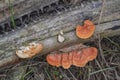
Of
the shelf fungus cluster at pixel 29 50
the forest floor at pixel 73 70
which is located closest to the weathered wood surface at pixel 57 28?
the shelf fungus cluster at pixel 29 50

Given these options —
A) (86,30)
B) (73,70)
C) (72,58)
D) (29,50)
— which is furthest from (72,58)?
(29,50)

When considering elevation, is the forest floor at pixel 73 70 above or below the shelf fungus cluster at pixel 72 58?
below

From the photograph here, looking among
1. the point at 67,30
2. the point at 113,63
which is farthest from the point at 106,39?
the point at 67,30

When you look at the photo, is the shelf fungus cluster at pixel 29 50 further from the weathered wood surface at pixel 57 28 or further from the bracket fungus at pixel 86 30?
the bracket fungus at pixel 86 30

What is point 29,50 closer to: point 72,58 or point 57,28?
point 57,28

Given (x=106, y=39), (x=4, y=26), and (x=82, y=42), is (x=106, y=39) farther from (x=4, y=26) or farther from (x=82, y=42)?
(x=4, y=26)
